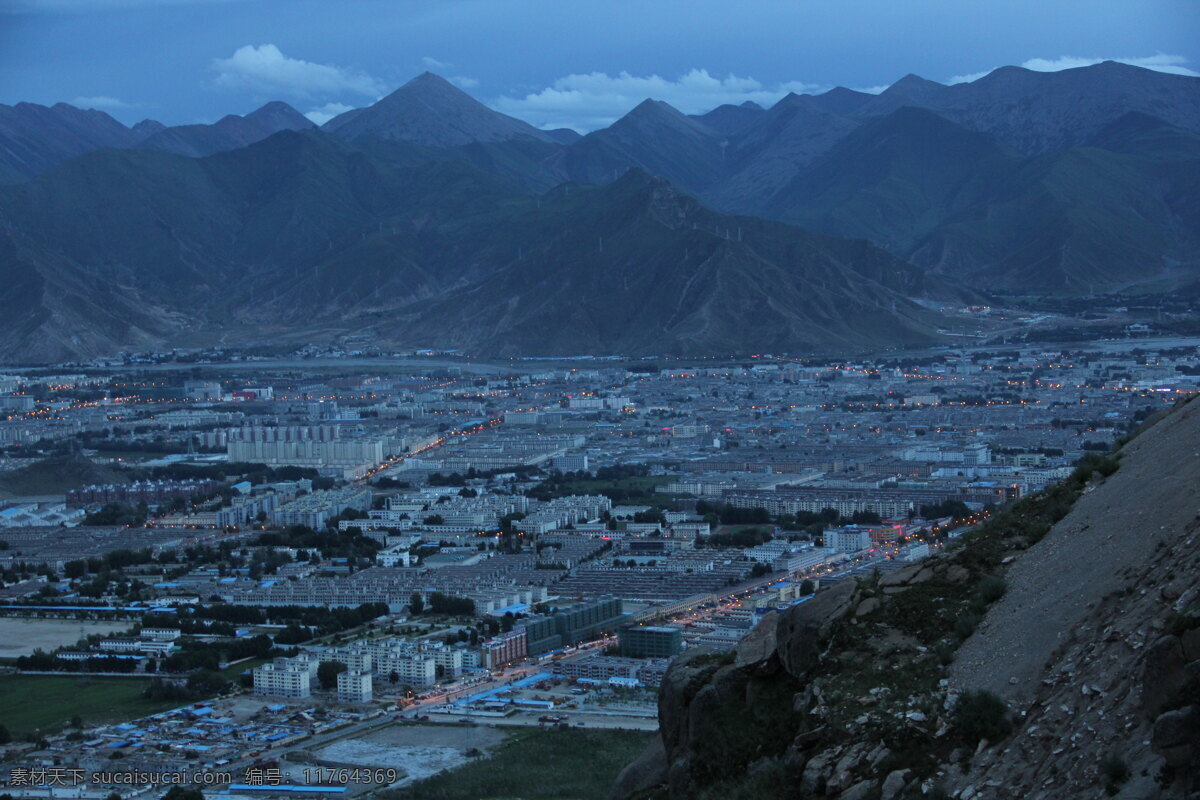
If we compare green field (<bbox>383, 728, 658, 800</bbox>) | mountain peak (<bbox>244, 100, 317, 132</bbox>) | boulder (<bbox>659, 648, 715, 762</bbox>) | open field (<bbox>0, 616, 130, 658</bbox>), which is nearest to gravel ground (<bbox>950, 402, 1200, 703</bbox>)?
boulder (<bbox>659, 648, 715, 762</bbox>)

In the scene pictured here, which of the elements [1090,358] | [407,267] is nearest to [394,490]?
[1090,358]

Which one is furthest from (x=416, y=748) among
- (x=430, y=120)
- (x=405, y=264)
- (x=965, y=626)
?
(x=430, y=120)

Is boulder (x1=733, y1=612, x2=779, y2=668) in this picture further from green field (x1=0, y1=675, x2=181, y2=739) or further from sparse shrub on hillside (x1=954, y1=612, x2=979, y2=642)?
green field (x1=0, y1=675, x2=181, y2=739)

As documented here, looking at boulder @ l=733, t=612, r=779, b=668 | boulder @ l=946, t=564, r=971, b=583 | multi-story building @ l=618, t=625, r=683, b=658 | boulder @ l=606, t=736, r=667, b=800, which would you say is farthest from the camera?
multi-story building @ l=618, t=625, r=683, b=658

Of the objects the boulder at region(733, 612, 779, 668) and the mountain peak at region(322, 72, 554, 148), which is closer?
the boulder at region(733, 612, 779, 668)

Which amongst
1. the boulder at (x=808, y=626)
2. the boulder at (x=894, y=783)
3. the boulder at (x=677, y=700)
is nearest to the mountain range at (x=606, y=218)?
the boulder at (x=677, y=700)

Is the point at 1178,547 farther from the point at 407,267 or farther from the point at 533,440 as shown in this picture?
the point at 407,267
